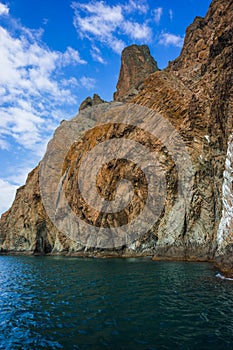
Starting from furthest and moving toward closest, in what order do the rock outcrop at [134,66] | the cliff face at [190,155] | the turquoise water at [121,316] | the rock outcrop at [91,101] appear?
the rock outcrop at [91,101]
the rock outcrop at [134,66]
the cliff face at [190,155]
the turquoise water at [121,316]

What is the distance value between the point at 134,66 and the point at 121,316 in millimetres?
101189

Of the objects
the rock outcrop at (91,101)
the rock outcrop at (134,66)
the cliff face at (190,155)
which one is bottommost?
the cliff face at (190,155)

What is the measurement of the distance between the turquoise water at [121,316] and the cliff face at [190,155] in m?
9.58

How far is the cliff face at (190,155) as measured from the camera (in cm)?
3422

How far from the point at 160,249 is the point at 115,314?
27.7 metres

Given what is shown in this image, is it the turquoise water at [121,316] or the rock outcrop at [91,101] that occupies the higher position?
the rock outcrop at [91,101]

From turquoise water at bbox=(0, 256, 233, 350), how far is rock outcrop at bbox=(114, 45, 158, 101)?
89.4m

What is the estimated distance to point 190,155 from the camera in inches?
1540

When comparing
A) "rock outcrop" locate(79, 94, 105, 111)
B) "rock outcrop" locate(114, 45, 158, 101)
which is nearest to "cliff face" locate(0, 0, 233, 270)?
"rock outcrop" locate(114, 45, 158, 101)

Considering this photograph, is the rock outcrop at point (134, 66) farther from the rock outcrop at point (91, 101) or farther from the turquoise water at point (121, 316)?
the turquoise water at point (121, 316)

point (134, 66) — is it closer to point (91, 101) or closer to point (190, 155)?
point (91, 101)

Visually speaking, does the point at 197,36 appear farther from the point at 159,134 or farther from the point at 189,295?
the point at 189,295

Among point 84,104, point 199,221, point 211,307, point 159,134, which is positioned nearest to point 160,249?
point 199,221

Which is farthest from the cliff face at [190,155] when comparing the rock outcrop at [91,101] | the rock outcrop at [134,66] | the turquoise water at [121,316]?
the rock outcrop at [91,101]
